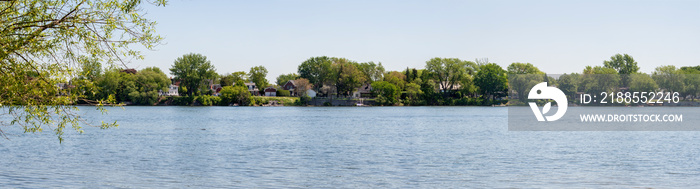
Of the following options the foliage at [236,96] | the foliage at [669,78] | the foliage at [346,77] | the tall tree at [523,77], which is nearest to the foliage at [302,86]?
the foliage at [346,77]

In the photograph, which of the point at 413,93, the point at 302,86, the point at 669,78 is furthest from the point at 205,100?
the point at 669,78

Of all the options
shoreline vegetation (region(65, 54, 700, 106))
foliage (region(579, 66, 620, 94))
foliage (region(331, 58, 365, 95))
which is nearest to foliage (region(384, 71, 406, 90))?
shoreline vegetation (region(65, 54, 700, 106))

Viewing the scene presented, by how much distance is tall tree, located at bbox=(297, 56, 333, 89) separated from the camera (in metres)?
149

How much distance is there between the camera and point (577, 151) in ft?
105

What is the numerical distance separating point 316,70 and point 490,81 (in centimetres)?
4340

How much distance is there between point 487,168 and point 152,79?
114015 mm

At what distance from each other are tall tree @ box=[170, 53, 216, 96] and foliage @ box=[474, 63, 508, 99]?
5957cm

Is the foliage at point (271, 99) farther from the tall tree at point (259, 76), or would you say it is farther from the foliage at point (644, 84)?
the foliage at point (644, 84)

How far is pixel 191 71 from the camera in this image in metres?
138

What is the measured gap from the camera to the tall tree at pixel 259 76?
174 metres

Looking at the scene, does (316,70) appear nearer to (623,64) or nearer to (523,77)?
(523,77)

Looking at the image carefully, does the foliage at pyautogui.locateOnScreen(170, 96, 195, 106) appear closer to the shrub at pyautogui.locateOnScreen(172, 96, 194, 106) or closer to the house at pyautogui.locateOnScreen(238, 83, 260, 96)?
the shrub at pyautogui.locateOnScreen(172, 96, 194, 106)

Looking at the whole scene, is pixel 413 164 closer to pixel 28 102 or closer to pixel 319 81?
pixel 28 102

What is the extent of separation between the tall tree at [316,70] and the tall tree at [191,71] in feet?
84.3
